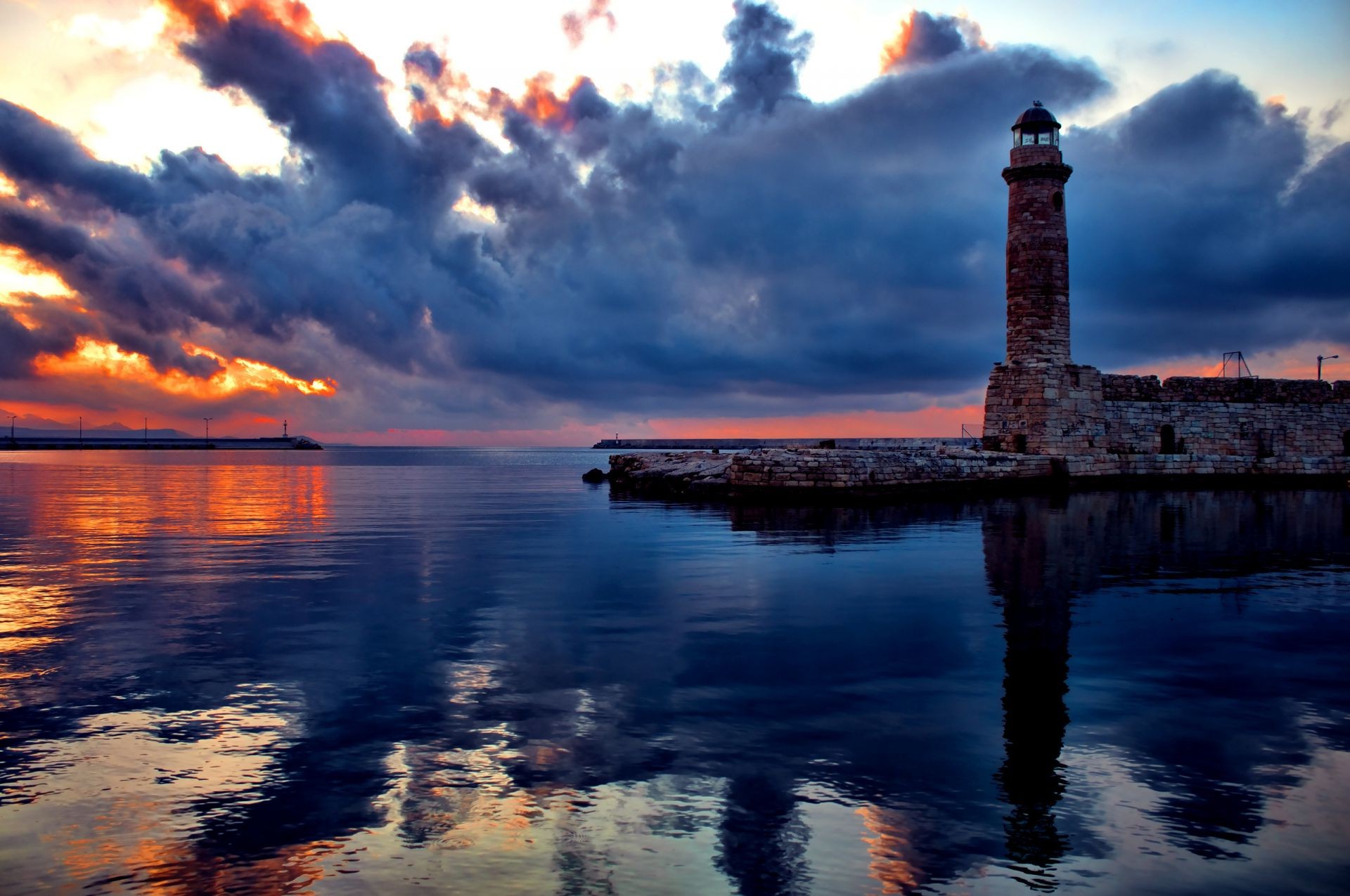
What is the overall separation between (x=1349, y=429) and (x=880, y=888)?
37.3 metres

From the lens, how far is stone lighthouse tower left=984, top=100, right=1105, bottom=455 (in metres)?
26.5

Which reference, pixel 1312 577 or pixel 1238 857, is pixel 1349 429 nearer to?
pixel 1312 577

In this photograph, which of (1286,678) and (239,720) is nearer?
(239,720)

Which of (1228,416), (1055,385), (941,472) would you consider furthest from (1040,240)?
(1228,416)

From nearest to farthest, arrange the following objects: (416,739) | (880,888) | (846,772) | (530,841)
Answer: (880,888) < (530,841) < (846,772) < (416,739)

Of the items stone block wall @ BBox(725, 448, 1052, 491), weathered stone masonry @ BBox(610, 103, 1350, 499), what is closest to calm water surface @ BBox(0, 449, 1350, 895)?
stone block wall @ BBox(725, 448, 1052, 491)

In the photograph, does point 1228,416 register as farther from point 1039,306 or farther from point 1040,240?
point 1040,240

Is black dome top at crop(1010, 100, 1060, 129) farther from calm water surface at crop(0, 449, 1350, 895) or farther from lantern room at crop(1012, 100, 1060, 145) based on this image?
calm water surface at crop(0, 449, 1350, 895)

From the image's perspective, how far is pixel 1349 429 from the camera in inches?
1261

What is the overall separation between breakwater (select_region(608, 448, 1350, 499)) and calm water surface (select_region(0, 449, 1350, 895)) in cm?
1187

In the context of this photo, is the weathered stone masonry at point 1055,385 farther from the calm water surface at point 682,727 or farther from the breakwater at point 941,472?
the calm water surface at point 682,727

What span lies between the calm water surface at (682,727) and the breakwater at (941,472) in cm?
1187

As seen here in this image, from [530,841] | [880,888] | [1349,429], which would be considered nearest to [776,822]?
[880,888]

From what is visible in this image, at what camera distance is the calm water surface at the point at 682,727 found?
376cm
